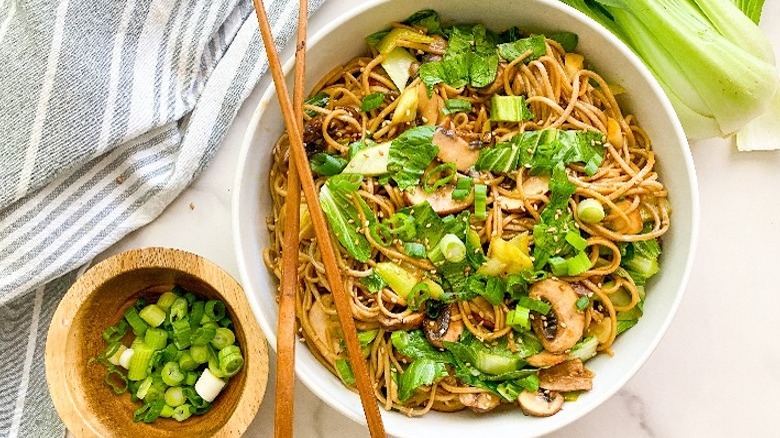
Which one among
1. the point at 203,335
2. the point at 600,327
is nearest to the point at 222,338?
the point at 203,335

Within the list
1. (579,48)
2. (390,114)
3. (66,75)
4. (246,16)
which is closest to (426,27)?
(390,114)

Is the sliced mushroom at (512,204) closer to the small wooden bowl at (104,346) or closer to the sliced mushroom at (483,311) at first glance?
the sliced mushroom at (483,311)

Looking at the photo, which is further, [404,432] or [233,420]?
[233,420]

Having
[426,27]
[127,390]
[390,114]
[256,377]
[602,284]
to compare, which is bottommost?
[127,390]

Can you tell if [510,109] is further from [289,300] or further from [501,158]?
[289,300]

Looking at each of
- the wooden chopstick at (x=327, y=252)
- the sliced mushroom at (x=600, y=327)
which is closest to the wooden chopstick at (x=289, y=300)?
the wooden chopstick at (x=327, y=252)

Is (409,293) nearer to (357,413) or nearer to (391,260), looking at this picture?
(391,260)
